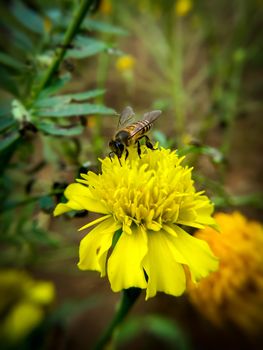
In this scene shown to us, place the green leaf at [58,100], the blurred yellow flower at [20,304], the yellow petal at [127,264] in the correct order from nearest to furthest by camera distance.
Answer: the yellow petal at [127,264] → the green leaf at [58,100] → the blurred yellow flower at [20,304]

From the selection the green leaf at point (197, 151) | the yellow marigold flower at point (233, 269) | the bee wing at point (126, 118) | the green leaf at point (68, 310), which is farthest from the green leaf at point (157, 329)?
the bee wing at point (126, 118)

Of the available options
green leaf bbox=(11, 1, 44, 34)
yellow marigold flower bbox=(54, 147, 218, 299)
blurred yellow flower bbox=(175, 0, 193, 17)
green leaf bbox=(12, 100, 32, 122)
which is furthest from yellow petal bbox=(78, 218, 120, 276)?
blurred yellow flower bbox=(175, 0, 193, 17)

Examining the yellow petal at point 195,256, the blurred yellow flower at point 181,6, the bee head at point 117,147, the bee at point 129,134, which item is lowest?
the yellow petal at point 195,256

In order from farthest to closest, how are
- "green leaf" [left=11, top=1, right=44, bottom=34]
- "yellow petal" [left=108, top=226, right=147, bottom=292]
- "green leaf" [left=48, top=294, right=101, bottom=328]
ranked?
"green leaf" [left=48, top=294, right=101, bottom=328] < "green leaf" [left=11, top=1, right=44, bottom=34] < "yellow petal" [left=108, top=226, right=147, bottom=292]

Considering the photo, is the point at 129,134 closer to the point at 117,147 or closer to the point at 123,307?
the point at 117,147

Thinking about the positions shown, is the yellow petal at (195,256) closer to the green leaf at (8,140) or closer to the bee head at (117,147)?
the bee head at (117,147)

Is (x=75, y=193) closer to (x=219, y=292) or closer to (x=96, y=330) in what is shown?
(x=219, y=292)

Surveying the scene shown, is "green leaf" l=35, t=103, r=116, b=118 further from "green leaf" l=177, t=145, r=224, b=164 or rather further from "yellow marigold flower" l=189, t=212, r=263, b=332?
"yellow marigold flower" l=189, t=212, r=263, b=332

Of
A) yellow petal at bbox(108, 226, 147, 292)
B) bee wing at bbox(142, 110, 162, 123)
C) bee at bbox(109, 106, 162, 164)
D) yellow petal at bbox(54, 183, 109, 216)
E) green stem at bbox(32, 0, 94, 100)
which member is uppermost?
green stem at bbox(32, 0, 94, 100)

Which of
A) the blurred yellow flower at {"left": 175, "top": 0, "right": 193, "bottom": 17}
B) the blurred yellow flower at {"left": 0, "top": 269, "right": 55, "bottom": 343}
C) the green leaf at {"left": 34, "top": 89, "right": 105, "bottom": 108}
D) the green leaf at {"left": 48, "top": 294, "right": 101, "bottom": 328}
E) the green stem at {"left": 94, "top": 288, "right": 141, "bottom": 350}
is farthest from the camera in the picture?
the blurred yellow flower at {"left": 175, "top": 0, "right": 193, "bottom": 17}
